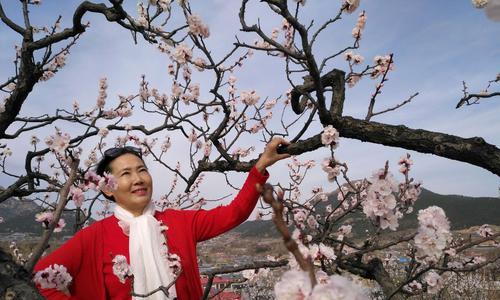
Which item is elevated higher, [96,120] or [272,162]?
[96,120]

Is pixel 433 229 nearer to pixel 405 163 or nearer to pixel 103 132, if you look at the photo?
pixel 405 163

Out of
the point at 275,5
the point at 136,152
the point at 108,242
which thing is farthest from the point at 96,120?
the point at 275,5

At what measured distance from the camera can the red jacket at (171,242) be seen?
2322mm

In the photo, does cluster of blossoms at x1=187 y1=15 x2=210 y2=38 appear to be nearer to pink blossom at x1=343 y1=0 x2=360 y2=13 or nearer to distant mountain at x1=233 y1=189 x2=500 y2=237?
pink blossom at x1=343 y1=0 x2=360 y2=13

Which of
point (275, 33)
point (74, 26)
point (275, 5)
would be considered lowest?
point (275, 5)

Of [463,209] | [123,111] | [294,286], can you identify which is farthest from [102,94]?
[463,209]

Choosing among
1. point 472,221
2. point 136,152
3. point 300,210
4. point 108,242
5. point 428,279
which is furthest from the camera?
point 472,221

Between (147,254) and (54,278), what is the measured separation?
593mm

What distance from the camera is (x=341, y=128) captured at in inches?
123

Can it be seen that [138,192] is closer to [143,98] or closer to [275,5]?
[275,5]

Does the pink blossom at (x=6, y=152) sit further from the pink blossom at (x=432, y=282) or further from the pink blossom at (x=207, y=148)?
the pink blossom at (x=432, y=282)

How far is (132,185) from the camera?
8.71 ft

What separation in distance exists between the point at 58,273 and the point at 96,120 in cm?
400

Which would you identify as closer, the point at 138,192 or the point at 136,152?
the point at 138,192
